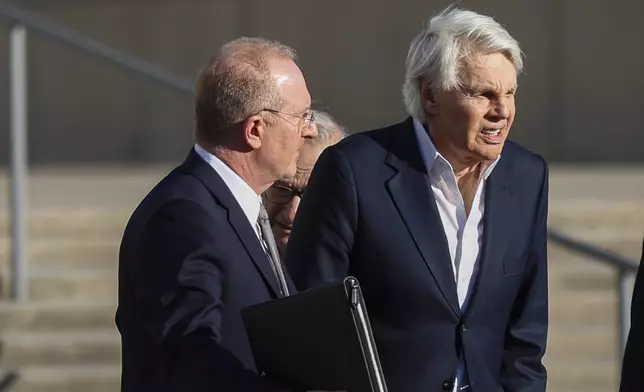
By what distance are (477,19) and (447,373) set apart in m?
0.86

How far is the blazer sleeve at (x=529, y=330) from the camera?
3.58 m

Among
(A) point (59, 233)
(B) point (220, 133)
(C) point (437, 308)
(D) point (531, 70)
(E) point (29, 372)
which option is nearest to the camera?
(B) point (220, 133)

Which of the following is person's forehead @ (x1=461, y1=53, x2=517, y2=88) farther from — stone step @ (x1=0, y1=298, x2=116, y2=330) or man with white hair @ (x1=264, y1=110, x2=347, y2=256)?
stone step @ (x1=0, y1=298, x2=116, y2=330)

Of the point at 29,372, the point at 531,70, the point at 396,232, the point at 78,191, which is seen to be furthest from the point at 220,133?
the point at 531,70

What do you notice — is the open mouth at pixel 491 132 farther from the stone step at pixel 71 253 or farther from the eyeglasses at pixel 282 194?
the stone step at pixel 71 253

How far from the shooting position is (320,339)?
8.95 ft

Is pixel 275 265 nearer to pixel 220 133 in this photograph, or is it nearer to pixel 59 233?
pixel 220 133

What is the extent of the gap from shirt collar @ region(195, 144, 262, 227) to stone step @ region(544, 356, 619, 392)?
3.83 metres

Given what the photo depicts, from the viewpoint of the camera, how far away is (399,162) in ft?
11.5

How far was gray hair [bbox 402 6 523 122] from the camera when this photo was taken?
339 cm

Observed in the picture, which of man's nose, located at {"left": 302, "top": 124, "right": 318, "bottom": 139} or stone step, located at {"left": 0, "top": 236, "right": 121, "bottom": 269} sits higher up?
stone step, located at {"left": 0, "top": 236, "right": 121, "bottom": 269}

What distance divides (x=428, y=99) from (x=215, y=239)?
3.02 feet

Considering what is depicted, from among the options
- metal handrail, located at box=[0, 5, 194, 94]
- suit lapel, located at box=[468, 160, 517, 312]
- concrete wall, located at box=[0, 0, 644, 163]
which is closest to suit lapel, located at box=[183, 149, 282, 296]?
suit lapel, located at box=[468, 160, 517, 312]

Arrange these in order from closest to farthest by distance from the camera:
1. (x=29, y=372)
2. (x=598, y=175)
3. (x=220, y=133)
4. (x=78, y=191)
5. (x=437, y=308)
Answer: (x=220, y=133)
(x=437, y=308)
(x=29, y=372)
(x=78, y=191)
(x=598, y=175)
